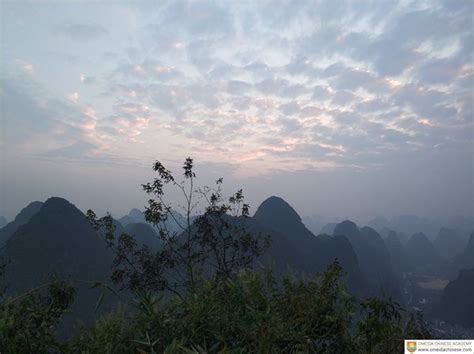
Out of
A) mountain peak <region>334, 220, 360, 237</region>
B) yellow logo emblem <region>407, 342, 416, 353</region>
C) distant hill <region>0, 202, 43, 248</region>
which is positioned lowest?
mountain peak <region>334, 220, 360, 237</region>

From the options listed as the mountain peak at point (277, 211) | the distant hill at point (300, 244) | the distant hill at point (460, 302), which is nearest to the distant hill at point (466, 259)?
the distant hill at point (460, 302)

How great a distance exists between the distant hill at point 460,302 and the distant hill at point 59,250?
108905 millimetres

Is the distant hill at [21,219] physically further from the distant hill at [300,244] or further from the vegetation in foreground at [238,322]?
the vegetation in foreground at [238,322]

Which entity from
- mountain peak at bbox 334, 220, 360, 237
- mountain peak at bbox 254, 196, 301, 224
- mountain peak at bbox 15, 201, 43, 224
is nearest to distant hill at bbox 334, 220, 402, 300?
mountain peak at bbox 334, 220, 360, 237

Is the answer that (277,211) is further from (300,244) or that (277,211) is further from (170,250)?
(170,250)

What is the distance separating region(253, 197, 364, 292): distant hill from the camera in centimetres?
9444

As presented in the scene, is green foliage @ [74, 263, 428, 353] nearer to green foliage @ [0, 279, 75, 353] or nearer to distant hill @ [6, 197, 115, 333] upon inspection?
green foliage @ [0, 279, 75, 353]

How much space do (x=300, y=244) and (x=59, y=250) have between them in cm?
7635

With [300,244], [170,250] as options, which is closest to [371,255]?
[300,244]

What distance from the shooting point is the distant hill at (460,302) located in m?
104

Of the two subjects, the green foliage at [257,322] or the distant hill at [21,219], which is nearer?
the green foliage at [257,322]

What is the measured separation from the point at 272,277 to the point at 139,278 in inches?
366

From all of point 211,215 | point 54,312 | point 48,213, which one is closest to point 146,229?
point 48,213

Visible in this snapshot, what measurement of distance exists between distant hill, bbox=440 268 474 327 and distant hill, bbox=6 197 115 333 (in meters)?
109
